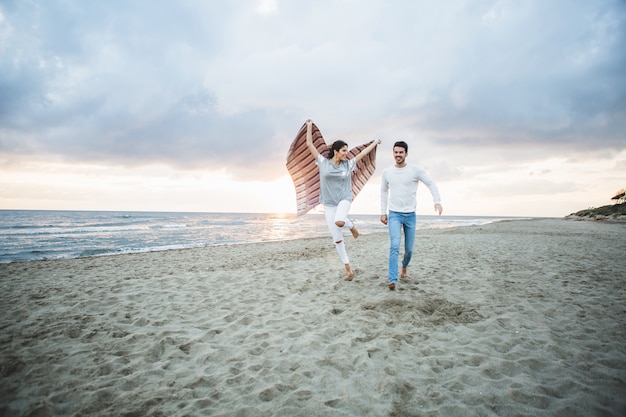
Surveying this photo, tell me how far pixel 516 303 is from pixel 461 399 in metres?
2.78

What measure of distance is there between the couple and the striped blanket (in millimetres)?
371

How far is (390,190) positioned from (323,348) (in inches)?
115

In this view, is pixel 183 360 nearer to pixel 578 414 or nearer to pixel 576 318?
pixel 578 414

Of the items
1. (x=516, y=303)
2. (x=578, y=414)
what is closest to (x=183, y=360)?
(x=578, y=414)

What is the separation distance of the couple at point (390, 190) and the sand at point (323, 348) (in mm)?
1017

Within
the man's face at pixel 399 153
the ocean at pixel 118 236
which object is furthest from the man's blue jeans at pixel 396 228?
the ocean at pixel 118 236

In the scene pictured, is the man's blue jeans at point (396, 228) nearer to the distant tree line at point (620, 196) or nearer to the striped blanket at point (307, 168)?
the striped blanket at point (307, 168)

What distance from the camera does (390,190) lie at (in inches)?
200

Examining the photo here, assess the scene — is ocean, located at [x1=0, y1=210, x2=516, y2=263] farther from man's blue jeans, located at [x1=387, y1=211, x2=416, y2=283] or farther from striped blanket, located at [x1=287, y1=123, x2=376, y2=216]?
man's blue jeans, located at [x1=387, y1=211, x2=416, y2=283]

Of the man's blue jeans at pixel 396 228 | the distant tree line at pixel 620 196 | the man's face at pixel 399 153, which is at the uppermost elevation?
the distant tree line at pixel 620 196

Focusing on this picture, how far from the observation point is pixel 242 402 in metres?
2.34

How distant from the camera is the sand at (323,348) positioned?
2301 millimetres

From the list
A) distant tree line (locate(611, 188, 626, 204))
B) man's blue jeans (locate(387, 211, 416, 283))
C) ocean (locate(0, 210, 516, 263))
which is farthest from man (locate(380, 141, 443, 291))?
distant tree line (locate(611, 188, 626, 204))

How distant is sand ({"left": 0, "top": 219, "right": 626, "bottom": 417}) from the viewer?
2.30 meters
